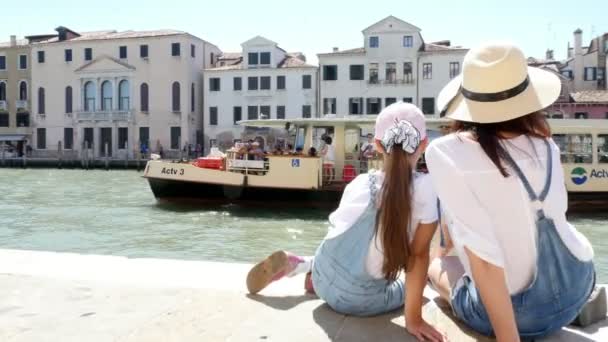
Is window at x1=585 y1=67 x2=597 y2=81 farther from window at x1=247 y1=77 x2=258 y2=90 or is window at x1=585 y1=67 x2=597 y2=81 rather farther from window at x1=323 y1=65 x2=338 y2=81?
window at x1=247 y1=77 x2=258 y2=90

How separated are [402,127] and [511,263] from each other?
59 centimetres

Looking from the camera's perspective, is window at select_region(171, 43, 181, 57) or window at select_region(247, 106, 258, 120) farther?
window at select_region(171, 43, 181, 57)

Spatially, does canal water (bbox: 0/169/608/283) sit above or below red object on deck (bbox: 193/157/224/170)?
below

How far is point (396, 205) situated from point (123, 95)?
37644 millimetres

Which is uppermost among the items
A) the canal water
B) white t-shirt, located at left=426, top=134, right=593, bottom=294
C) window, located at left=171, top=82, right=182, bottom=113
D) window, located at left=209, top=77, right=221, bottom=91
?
window, located at left=209, top=77, right=221, bottom=91

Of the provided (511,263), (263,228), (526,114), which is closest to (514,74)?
(526,114)

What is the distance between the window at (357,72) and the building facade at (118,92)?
10315 mm

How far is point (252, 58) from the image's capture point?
34.3 meters

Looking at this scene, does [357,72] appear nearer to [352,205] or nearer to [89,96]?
[89,96]

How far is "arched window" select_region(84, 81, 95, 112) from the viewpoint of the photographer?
3784cm

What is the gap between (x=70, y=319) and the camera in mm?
2453

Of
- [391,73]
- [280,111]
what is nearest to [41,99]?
[280,111]

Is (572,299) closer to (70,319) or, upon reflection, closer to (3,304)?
(70,319)

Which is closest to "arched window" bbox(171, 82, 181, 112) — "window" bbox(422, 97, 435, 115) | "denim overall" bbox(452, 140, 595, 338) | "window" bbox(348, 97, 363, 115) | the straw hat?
"window" bbox(348, 97, 363, 115)
